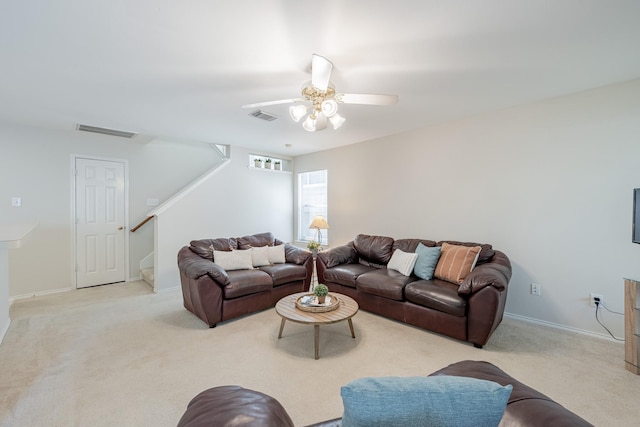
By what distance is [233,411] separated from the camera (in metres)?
0.91

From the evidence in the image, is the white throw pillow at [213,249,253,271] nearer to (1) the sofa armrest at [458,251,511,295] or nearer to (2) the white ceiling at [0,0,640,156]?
(2) the white ceiling at [0,0,640,156]

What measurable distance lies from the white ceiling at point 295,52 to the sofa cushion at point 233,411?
197 centimetres

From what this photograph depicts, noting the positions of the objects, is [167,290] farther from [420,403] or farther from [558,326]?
[558,326]

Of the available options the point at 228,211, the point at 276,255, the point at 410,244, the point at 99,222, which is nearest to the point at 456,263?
the point at 410,244

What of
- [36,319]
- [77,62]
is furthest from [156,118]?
[36,319]

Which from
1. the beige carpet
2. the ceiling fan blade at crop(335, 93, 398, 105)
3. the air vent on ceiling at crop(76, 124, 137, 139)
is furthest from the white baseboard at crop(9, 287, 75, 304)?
the ceiling fan blade at crop(335, 93, 398, 105)

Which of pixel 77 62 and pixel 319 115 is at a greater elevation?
pixel 77 62

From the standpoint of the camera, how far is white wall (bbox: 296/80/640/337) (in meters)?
2.61

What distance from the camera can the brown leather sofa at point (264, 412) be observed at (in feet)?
2.82

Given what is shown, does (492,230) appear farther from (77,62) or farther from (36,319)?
(36,319)

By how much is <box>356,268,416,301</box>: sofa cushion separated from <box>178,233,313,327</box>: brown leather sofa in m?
0.91

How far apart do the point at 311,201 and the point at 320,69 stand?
3987mm

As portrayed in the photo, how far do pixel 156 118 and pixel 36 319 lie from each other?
270cm

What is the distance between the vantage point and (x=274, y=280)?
11.3 feet
